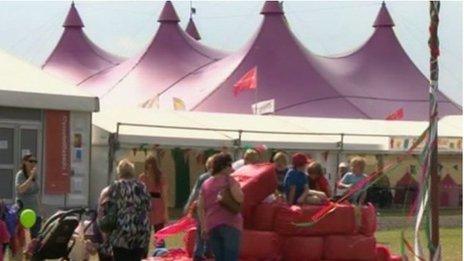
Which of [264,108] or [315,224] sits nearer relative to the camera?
[315,224]

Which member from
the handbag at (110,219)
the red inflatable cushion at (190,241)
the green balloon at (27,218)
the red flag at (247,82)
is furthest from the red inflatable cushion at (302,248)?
the red flag at (247,82)

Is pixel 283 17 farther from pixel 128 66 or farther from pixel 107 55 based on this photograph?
pixel 107 55

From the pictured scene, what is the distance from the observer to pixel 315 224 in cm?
1192

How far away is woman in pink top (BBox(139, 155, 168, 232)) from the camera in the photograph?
13.4m

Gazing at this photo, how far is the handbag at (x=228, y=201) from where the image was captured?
35.1ft

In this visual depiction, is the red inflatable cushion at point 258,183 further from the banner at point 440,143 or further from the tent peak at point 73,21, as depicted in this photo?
the tent peak at point 73,21

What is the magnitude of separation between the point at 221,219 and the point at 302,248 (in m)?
1.38

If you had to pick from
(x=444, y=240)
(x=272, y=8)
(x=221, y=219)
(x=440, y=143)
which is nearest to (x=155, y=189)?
(x=221, y=219)

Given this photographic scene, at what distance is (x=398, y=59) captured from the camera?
1577 inches

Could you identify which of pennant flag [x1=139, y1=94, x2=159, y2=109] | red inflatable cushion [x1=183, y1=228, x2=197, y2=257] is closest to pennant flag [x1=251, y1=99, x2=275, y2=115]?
pennant flag [x1=139, y1=94, x2=159, y2=109]

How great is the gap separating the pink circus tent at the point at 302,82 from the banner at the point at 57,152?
43.9ft

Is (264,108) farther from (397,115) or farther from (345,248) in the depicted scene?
(345,248)

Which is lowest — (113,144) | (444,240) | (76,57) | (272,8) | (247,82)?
(444,240)

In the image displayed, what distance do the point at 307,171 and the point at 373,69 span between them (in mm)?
26769
